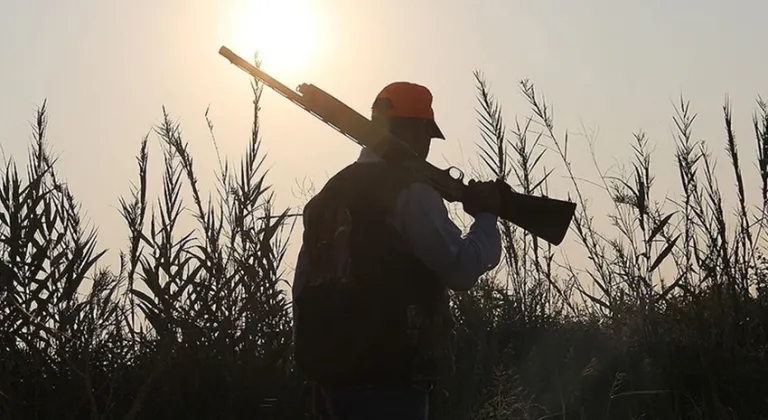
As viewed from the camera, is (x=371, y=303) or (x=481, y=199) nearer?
(x=371, y=303)

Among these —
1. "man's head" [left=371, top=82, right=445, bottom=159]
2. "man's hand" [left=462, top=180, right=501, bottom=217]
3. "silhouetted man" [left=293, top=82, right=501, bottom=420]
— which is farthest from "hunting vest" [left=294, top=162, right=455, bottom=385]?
"man's hand" [left=462, top=180, right=501, bottom=217]

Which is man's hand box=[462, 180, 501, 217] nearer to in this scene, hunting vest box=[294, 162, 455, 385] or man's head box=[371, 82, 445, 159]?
man's head box=[371, 82, 445, 159]

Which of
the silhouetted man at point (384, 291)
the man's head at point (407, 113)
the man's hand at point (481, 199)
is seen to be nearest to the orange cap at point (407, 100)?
the man's head at point (407, 113)

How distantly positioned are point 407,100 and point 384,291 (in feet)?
2.61

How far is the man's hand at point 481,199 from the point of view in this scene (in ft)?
14.2

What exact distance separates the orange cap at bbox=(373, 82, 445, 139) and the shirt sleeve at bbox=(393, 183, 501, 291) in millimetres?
379

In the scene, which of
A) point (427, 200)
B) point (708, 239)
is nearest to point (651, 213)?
point (708, 239)

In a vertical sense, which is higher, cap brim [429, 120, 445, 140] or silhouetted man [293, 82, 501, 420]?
cap brim [429, 120, 445, 140]

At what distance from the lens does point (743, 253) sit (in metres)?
6.49

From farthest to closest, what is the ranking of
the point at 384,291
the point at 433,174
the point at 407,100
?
the point at 433,174
the point at 407,100
the point at 384,291

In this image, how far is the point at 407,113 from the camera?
4.22 metres

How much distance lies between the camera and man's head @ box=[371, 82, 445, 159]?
4.21 m

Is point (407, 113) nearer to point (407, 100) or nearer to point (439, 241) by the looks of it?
point (407, 100)

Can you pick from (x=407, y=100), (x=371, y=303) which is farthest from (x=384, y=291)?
(x=407, y=100)
